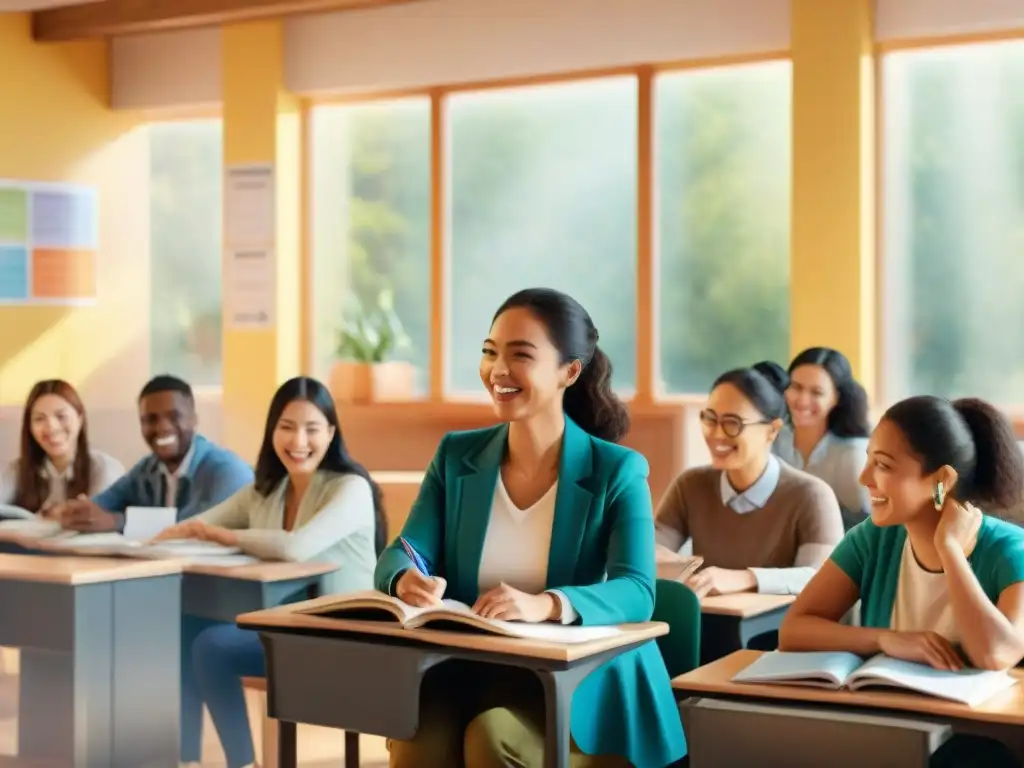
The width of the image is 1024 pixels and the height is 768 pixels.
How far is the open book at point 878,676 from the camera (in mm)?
2084

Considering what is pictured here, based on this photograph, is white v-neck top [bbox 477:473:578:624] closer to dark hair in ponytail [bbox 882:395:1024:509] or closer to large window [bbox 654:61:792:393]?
dark hair in ponytail [bbox 882:395:1024:509]

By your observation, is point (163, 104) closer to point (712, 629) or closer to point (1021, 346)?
point (1021, 346)

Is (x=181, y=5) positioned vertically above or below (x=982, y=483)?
above

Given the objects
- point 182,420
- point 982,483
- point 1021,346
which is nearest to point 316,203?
point 182,420

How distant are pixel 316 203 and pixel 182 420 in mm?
3229

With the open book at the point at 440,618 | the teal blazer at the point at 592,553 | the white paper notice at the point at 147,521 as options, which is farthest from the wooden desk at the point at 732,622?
the white paper notice at the point at 147,521

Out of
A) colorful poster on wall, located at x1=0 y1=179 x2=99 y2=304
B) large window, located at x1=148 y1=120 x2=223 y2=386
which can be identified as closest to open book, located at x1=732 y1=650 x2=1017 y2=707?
large window, located at x1=148 y1=120 x2=223 y2=386

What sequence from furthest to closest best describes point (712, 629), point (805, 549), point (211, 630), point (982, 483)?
point (211, 630) → point (805, 549) → point (712, 629) → point (982, 483)

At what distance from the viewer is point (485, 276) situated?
24.6 ft

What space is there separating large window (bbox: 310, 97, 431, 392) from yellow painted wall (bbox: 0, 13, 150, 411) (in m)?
1.29

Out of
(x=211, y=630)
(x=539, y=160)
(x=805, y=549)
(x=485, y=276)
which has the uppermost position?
(x=539, y=160)

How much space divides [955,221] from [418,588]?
14.5ft

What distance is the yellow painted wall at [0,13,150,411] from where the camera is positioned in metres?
8.08

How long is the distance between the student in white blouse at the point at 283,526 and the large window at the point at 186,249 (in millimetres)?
4067
